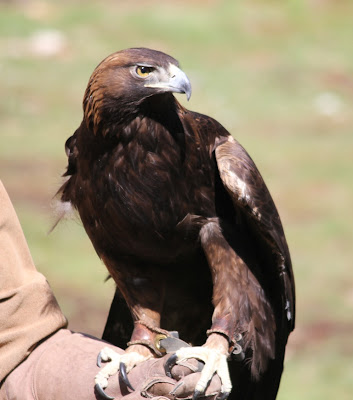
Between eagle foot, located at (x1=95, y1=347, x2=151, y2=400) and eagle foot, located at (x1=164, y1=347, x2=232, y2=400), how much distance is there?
0.25 m

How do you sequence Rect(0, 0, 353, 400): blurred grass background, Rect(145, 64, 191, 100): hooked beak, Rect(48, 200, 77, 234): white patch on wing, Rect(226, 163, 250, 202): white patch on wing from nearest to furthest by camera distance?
Rect(145, 64, 191, 100): hooked beak, Rect(226, 163, 250, 202): white patch on wing, Rect(48, 200, 77, 234): white patch on wing, Rect(0, 0, 353, 400): blurred grass background

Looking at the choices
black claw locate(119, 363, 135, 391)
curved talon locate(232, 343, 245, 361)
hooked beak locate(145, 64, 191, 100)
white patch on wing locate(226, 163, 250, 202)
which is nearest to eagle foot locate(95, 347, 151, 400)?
black claw locate(119, 363, 135, 391)

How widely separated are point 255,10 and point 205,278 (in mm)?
14142

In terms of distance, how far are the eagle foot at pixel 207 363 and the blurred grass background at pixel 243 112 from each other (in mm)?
3509

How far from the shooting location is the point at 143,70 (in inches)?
171

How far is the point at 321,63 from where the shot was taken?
16734 millimetres

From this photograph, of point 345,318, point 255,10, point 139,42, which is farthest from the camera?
point 255,10

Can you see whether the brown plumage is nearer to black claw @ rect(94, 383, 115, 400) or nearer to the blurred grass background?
Answer: black claw @ rect(94, 383, 115, 400)

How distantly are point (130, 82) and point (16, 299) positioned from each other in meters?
1.06

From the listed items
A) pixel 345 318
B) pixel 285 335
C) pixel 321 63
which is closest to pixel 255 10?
pixel 321 63

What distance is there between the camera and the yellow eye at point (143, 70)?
14.3 ft

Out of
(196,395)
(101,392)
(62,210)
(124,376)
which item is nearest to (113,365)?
(124,376)

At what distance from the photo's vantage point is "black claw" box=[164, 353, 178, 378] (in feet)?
14.2

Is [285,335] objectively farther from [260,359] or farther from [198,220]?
[198,220]
